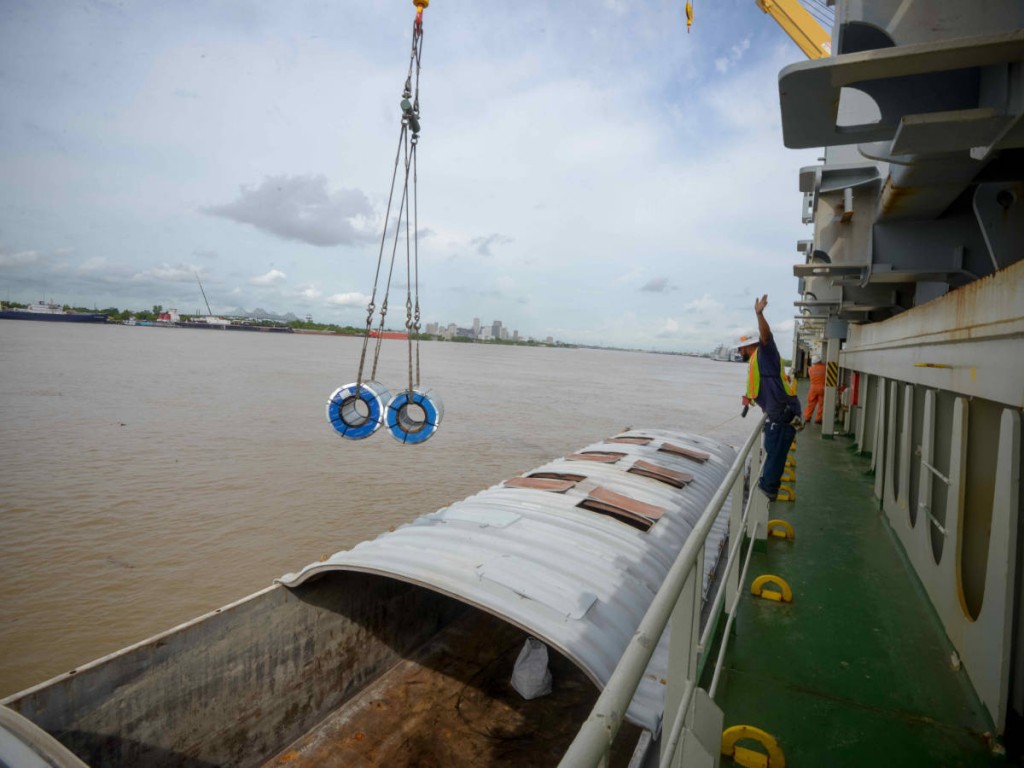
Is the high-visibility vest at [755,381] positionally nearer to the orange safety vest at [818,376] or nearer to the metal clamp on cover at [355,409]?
the metal clamp on cover at [355,409]

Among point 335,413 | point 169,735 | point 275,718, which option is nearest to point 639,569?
point 275,718

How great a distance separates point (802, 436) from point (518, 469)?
26.7 ft

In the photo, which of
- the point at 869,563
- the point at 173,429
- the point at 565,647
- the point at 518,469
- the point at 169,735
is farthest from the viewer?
the point at 173,429

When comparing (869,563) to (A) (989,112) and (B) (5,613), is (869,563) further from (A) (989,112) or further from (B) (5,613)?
(B) (5,613)

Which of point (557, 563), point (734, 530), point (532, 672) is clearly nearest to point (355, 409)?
point (532, 672)

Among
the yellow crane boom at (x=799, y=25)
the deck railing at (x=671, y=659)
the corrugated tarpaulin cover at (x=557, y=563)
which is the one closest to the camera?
the deck railing at (x=671, y=659)

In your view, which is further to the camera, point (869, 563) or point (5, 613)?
point (5, 613)

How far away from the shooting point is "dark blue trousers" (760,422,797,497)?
5.77 m

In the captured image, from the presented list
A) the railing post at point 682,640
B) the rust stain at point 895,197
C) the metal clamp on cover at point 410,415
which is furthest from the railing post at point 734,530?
the metal clamp on cover at point 410,415

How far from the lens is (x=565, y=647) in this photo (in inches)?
139

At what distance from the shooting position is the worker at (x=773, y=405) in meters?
5.68

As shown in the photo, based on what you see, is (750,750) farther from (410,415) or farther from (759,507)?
(410,415)

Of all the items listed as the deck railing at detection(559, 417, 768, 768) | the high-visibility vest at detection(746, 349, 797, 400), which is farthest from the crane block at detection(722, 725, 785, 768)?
the high-visibility vest at detection(746, 349, 797, 400)

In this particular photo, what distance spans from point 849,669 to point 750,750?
1.25 meters
